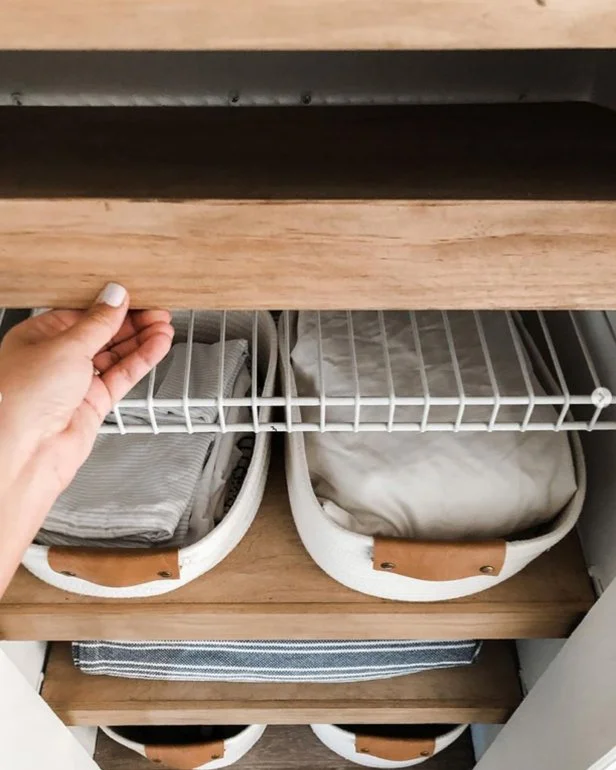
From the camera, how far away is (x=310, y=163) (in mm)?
540

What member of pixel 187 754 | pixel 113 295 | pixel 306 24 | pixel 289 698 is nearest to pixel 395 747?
pixel 289 698

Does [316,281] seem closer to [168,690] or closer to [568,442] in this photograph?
[568,442]

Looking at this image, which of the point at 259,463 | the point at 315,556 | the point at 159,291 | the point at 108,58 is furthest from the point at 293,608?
the point at 108,58

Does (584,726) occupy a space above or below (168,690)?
below

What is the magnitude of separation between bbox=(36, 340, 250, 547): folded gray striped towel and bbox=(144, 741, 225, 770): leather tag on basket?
1.53 ft

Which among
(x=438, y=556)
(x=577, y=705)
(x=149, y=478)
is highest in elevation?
(x=149, y=478)

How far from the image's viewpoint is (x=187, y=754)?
1.12 m

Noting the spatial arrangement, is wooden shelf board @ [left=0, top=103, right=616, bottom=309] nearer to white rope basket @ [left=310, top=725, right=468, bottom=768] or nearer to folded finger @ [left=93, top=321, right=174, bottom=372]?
folded finger @ [left=93, top=321, right=174, bottom=372]

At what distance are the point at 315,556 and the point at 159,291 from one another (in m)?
0.41

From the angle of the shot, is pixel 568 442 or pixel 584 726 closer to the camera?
pixel 584 726

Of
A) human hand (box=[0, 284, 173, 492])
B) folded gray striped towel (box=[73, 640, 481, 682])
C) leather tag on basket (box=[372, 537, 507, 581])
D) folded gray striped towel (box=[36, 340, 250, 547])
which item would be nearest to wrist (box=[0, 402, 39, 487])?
human hand (box=[0, 284, 173, 492])

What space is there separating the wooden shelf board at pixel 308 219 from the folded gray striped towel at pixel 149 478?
28 cm

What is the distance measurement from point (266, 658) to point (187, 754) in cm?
26

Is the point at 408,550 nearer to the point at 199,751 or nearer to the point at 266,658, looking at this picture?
the point at 266,658
